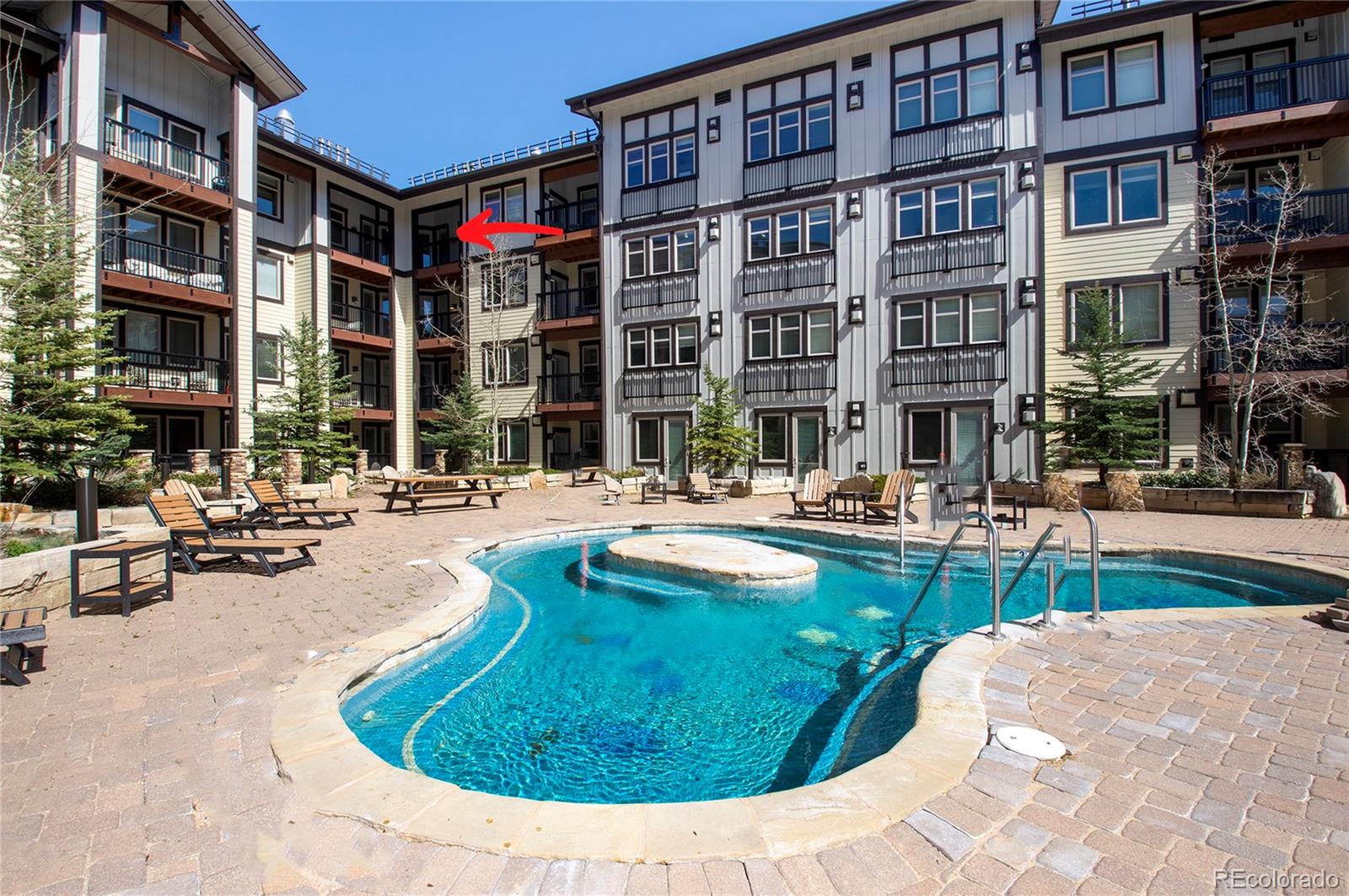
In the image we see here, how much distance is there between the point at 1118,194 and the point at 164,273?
1099 inches

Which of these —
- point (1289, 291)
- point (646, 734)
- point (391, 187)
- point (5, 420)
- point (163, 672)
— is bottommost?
point (646, 734)

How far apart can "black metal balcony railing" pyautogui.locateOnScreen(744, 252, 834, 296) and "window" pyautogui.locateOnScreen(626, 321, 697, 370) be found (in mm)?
2642

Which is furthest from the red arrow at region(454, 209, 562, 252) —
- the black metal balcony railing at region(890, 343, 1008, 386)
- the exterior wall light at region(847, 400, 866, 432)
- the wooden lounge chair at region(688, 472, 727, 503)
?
the black metal balcony railing at region(890, 343, 1008, 386)

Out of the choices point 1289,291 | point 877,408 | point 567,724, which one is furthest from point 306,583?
point 1289,291

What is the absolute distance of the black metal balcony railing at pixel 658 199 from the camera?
22.4 metres

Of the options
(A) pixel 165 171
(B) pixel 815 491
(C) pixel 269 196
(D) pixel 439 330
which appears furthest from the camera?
(D) pixel 439 330

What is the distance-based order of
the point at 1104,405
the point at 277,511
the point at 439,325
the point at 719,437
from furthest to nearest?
the point at 439,325 < the point at 719,437 < the point at 1104,405 < the point at 277,511

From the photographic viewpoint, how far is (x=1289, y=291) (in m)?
16.3

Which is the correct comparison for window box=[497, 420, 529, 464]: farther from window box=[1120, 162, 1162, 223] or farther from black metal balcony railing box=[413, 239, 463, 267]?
window box=[1120, 162, 1162, 223]

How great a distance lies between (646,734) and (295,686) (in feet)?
7.90

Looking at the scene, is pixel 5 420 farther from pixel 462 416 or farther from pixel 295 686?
pixel 462 416

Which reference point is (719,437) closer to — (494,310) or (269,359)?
(494,310)

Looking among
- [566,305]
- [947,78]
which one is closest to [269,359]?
[566,305]

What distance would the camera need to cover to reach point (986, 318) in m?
18.5
